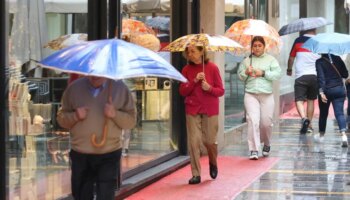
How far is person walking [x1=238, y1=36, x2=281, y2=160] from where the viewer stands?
35.9ft

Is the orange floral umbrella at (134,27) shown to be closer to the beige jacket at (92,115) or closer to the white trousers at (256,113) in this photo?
the white trousers at (256,113)

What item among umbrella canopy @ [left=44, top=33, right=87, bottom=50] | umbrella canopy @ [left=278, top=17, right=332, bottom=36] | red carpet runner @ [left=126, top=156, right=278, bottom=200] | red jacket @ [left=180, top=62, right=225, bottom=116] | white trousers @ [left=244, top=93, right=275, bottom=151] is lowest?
red carpet runner @ [left=126, top=156, right=278, bottom=200]

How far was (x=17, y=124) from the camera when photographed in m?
6.61

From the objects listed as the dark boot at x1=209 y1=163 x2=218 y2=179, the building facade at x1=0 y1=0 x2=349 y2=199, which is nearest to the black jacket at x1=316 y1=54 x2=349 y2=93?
the building facade at x1=0 y1=0 x2=349 y2=199

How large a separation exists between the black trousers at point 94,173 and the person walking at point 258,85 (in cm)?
539

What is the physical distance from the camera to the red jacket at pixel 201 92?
891 cm

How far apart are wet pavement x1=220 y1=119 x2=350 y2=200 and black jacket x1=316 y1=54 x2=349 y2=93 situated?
3.56 feet

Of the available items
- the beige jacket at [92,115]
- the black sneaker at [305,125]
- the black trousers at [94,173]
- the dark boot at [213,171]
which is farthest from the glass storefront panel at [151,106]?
the black sneaker at [305,125]

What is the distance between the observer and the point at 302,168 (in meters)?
10.4

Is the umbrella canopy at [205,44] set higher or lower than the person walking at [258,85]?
higher

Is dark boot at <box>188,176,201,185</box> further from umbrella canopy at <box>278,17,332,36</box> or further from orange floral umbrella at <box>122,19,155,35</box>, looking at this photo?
umbrella canopy at <box>278,17,332,36</box>

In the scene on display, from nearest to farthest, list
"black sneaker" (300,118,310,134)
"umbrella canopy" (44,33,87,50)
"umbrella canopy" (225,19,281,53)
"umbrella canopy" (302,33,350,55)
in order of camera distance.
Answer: "umbrella canopy" (44,33,87,50) → "umbrella canopy" (225,19,281,53) → "umbrella canopy" (302,33,350,55) → "black sneaker" (300,118,310,134)

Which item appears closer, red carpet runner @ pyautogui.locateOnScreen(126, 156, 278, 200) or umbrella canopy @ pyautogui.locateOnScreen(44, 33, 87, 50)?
umbrella canopy @ pyautogui.locateOnScreen(44, 33, 87, 50)

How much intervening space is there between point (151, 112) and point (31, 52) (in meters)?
3.23
